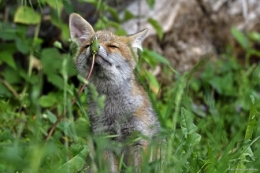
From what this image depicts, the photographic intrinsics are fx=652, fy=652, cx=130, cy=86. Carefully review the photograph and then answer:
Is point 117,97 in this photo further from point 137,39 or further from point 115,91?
point 137,39

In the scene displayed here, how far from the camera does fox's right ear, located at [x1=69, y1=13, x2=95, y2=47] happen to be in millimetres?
5734

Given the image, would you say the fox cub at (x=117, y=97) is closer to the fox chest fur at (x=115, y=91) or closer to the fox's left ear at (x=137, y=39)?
the fox chest fur at (x=115, y=91)

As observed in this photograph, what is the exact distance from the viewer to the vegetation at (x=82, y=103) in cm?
426

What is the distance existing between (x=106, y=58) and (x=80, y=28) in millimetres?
682

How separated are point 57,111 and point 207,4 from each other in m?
2.68

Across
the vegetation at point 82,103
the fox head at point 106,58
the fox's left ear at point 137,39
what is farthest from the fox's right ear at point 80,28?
the fox's left ear at point 137,39

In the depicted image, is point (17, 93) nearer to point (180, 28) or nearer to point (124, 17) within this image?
point (124, 17)

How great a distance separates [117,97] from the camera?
547cm

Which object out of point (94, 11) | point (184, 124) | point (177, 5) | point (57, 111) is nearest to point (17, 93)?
point (57, 111)

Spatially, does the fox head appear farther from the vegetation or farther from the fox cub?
the vegetation

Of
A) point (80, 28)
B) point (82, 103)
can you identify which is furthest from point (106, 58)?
point (82, 103)

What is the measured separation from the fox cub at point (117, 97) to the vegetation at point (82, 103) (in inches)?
5.2

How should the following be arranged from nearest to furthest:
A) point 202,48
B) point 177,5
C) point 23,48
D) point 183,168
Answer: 1. point 183,168
2. point 23,48
3. point 177,5
4. point 202,48

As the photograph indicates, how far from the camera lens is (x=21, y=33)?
7.34 meters
